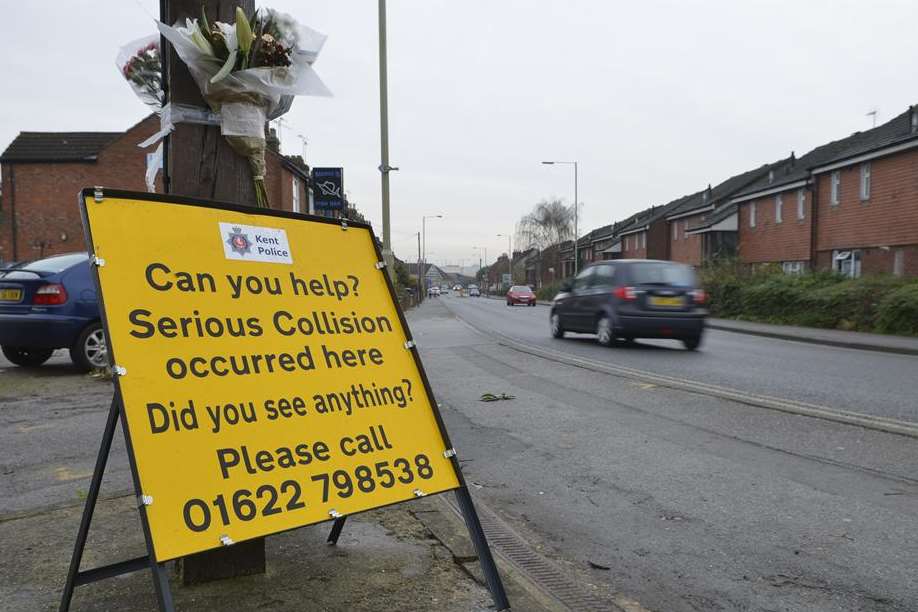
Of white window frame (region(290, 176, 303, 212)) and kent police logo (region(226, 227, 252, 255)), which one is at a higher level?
white window frame (region(290, 176, 303, 212))

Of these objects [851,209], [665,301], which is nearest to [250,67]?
[665,301]

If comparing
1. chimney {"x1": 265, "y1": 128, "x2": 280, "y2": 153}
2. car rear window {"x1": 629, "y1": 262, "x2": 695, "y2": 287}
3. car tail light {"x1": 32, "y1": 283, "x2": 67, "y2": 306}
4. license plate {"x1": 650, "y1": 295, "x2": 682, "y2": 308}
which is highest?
chimney {"x1": 265, "y1": 128, "x2": 280, "y2": 153}

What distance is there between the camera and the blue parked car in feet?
26.9

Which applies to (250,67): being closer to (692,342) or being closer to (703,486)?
(703,486)

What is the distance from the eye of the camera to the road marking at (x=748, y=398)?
6.37 metres

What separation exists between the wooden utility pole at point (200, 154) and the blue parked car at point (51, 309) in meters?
6.10

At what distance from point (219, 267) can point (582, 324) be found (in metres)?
12.6

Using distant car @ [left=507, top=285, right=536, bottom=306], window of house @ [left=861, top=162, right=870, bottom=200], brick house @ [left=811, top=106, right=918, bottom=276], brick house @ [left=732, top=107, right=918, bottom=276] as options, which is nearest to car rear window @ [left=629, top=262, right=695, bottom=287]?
brick house @ [left=732, top=107, right=918, bottom=276]

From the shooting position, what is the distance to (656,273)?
43.6 ft

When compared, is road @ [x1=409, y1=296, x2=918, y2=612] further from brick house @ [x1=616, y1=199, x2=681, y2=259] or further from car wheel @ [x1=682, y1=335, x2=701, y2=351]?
brick house @ [x1=616, y1=199, x2=681, y2=259]

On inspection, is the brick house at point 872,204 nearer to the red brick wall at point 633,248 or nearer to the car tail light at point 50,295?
the car tail light at point 50,295

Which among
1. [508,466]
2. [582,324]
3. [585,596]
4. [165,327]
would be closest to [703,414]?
[508,466]

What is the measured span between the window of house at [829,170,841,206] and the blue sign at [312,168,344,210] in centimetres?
2083

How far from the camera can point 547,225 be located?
106188 millimetres
